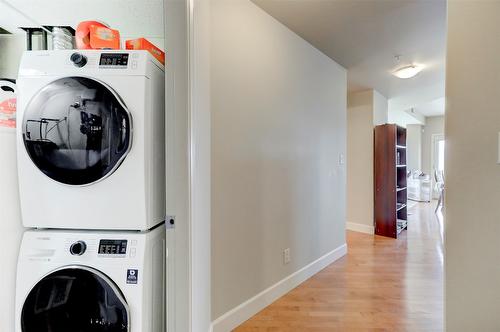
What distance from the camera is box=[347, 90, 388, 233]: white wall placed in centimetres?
439

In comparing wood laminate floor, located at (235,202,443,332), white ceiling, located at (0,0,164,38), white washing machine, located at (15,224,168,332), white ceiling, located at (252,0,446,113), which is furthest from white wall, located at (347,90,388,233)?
white washing machine, located at (15,224,168,332)

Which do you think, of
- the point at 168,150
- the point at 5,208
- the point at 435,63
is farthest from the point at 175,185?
the point at 435,63

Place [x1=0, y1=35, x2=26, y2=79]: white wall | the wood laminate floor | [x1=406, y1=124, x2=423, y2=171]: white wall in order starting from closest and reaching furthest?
[x1=0, y1=35, x2=26, y2=79]: white wall
the wood laminate floor
[x1=406, y1=124, x2=423, y2=171]: white wall

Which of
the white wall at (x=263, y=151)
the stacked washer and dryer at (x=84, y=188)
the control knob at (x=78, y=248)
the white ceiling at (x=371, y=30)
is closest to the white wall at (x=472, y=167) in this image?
the white ceiling at (x=371, y=30)

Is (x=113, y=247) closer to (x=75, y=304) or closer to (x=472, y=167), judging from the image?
(x=75, y=304)

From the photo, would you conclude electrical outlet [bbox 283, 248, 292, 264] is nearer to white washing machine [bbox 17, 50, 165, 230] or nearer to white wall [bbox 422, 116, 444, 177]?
white washing machine [bbox 17, 50, 165, 230]

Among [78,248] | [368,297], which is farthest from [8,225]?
[368,297]

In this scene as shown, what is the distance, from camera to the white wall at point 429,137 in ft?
27.3

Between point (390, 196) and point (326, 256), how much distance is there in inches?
70.6

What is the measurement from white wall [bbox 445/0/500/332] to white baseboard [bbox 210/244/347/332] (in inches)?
50.5

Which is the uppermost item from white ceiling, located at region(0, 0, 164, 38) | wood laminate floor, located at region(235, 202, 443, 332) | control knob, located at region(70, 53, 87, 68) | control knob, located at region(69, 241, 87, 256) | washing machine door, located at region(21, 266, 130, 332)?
white ceiling, located at region(0, 0, 164, 38)

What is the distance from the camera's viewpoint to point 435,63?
3248 mm

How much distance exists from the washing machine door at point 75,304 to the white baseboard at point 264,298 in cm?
83

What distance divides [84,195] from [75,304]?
1.52 ft
